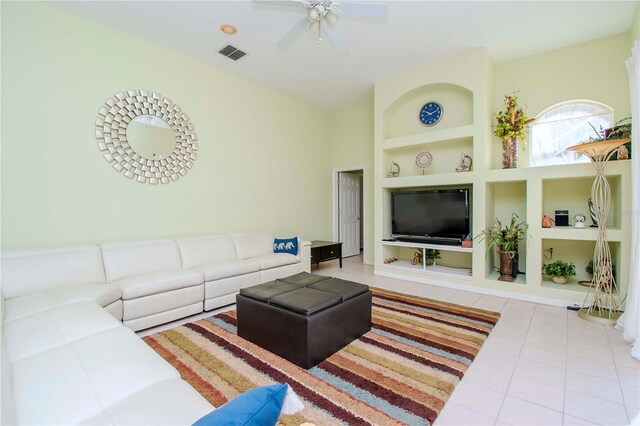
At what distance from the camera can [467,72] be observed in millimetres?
3842

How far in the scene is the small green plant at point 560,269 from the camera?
3445 millimetres

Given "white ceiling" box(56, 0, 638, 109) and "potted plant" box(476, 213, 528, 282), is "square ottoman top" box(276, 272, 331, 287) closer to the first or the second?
"potted plant" box(476, 213, 528, 282)

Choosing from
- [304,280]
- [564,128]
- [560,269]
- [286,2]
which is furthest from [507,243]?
[286,2]

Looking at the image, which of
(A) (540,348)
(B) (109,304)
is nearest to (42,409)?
(B) (109,304)

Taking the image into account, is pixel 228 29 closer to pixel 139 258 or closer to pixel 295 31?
pixel 295 31

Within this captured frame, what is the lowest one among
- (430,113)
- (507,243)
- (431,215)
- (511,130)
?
(507,243)

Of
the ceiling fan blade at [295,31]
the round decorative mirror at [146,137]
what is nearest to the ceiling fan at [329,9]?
the ceiling fan blade at [295,31]

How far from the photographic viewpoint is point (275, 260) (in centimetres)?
387

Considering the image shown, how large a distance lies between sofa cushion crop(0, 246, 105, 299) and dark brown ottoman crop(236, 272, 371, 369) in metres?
1.55

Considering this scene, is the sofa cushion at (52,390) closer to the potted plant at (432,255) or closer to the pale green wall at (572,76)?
the potted plant at (432,255)

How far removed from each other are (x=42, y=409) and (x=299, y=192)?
468 cm

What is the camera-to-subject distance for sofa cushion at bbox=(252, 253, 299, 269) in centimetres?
373

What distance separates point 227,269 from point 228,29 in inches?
110

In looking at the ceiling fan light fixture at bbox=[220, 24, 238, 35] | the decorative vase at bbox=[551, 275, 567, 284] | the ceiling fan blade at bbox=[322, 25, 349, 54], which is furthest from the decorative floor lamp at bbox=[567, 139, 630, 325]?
the ceiling fan light fixture at bbox=[220, 24, 238, 35]
